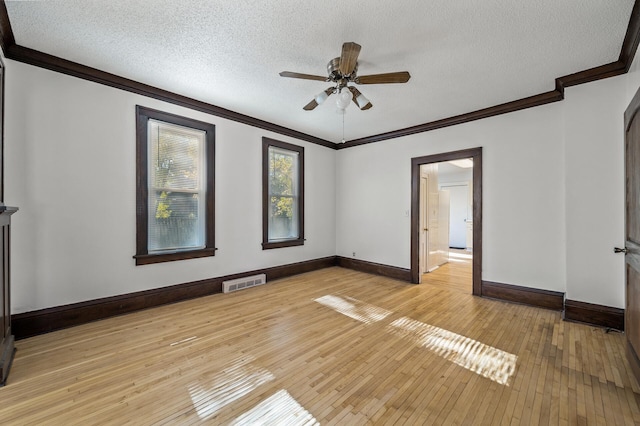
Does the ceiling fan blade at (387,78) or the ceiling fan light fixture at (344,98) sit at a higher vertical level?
the ceiling fan blade at (387,78)

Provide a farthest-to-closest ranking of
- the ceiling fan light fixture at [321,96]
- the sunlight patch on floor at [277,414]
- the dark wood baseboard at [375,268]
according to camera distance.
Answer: the dark wood baseboard at [375,268], the ceiling fan light fixture at [321,96], the sunlight patch on floor at [277,414]

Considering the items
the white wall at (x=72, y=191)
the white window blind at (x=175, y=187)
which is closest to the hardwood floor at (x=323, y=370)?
the white wall at (x=72, y=191)

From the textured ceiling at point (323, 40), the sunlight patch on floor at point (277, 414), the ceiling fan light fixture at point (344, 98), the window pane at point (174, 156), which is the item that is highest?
the textured ceiling at point (323, 40)

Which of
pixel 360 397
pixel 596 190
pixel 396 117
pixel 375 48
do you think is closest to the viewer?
pixel 360 397

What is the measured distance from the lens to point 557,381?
6.56 ft

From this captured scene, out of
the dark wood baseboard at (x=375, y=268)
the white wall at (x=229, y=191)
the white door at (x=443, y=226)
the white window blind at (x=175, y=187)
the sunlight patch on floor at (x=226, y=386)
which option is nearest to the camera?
the sunlight patch on floor at (x=226, y=386)

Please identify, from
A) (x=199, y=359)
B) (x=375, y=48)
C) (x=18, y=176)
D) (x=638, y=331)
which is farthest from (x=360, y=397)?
(x=18, y=176)

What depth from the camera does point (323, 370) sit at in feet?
7.00

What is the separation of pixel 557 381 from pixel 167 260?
4.21 metres

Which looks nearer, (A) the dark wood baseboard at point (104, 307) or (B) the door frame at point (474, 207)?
(A) the dark wood baseboard at point (104, 307)

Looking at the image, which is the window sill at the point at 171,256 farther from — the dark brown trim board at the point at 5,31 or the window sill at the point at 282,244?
the dark brown trim board at the point at 5,31

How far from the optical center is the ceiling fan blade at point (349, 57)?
2182 millimetres

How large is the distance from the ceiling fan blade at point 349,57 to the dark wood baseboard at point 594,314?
11.8 ft

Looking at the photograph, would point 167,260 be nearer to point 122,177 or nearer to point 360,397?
point 122,177
